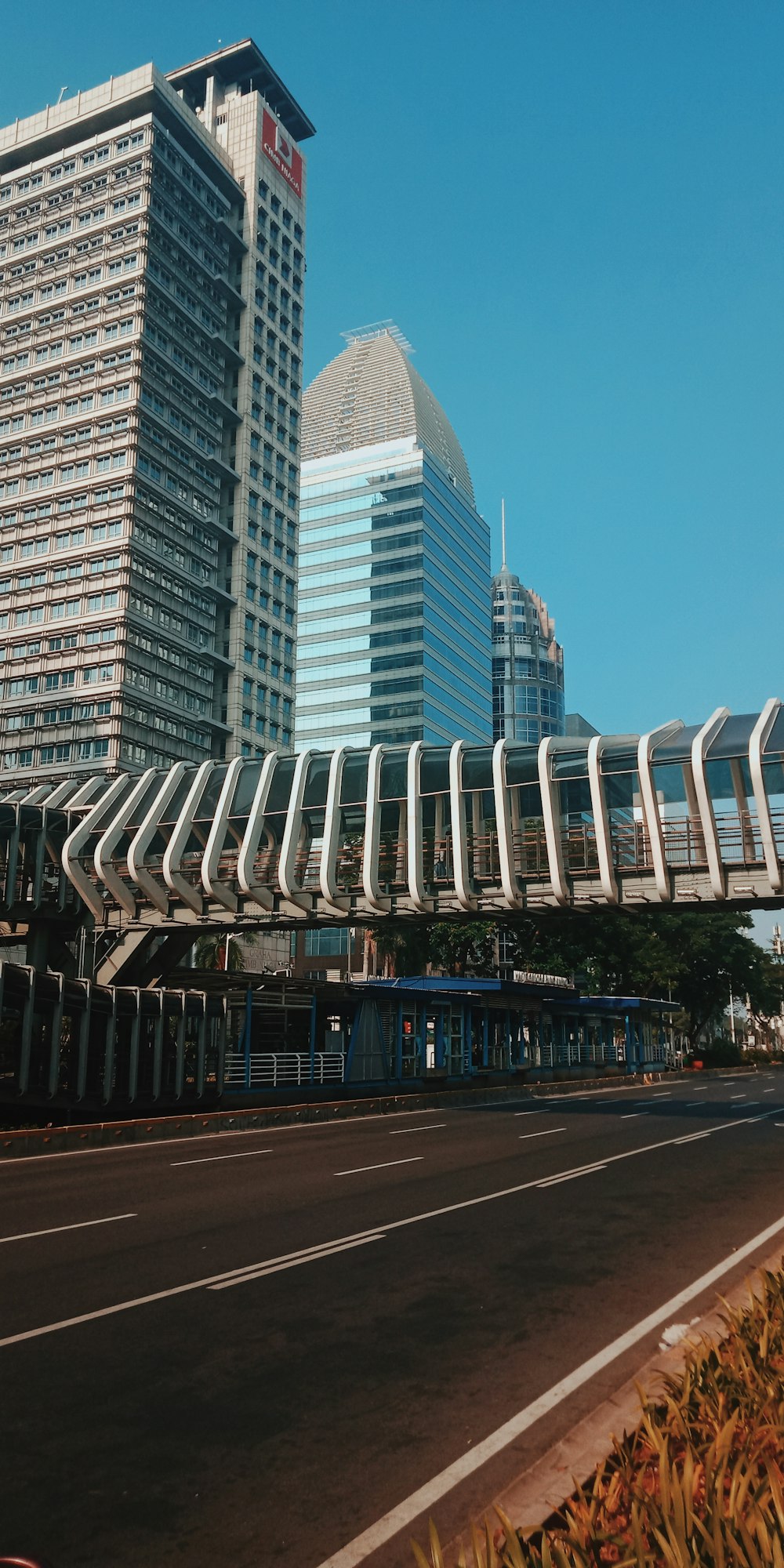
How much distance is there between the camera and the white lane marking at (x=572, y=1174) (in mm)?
15083

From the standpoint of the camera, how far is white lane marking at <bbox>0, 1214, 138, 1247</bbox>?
10938 millimetres

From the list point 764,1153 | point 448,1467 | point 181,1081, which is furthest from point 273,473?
point 448,1467

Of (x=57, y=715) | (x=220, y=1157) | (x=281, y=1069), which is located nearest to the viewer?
(x=220, y=1157)

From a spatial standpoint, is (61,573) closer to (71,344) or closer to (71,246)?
(71,344)

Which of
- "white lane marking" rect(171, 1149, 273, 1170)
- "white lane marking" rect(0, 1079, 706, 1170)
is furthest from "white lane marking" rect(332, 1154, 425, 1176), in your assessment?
"white lane marking" rect(0, 1079, 706, 1170)

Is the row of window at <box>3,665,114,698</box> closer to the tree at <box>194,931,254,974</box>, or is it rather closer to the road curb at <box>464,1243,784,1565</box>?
the tree at <box>194,931,254,974</box>

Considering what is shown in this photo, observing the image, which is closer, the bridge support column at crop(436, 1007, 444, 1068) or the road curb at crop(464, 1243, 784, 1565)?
the road curb at crop(464, 1243, 784, 1565)

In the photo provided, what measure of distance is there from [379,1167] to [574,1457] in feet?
41.2

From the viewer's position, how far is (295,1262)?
387 inches

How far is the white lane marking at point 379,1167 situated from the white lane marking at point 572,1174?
2827mm

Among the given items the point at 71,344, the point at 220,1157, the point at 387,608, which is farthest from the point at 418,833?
the point at 387,608

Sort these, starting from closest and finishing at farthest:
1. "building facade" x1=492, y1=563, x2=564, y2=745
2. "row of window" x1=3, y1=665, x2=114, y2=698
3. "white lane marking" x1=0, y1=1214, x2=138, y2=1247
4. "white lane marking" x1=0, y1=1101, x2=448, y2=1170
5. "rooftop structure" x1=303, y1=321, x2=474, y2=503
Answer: "white lane marking" x1=0, y1=1214, x2=138, y2=1247
"white lane marking" x1=0, y1=1101, x2=448, y2=1170
"row of window" x1=3, y1=665, x2=114, y2=698
"rooftop structure" x1=303, y1=321, x2=474, y2=503
"building facade" x1=492, y1=563, x2=564, y2=745

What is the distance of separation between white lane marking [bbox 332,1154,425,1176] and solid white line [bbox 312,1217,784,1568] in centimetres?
819

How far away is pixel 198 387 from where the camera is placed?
97.1m
